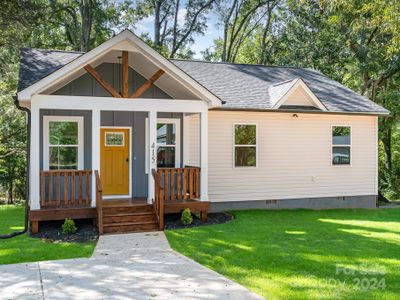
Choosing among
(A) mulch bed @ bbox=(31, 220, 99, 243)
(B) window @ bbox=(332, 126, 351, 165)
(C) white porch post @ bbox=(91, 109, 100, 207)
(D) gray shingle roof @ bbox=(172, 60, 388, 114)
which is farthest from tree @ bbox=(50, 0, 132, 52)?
(B) window @ bbox=(332, 126, 351, 165)

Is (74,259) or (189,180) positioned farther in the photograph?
(189,180)

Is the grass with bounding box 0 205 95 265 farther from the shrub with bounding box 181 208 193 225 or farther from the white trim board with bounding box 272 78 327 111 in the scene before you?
the white trim board with bounding box 272 78 327 111

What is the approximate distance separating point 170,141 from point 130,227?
3.55m

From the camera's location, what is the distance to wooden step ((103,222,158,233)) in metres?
9.32

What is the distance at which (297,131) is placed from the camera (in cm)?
1355

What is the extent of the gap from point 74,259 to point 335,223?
7007 millimetres

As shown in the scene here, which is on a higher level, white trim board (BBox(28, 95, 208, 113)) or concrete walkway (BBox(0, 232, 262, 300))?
white trim board (BBox(28, 95, 208, 113))

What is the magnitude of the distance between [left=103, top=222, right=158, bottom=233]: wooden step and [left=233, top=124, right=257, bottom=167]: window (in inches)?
166

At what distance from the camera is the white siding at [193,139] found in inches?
486

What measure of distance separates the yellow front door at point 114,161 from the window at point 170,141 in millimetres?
1069

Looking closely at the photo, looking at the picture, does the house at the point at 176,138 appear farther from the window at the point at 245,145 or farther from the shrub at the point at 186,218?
the shrub at the point at 186,218

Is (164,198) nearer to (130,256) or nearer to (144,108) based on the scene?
(144,108)

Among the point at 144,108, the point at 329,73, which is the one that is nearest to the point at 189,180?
the point at 144,108

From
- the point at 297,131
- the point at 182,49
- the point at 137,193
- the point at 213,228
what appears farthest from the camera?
the point at 182,49
